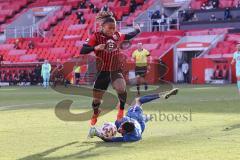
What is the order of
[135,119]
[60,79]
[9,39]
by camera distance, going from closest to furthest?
1. [135,119]
2. [60,79]
3. [9,39]

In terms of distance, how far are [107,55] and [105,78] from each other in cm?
44

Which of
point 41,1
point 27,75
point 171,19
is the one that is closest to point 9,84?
point 27,75

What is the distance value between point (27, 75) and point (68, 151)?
3494cm

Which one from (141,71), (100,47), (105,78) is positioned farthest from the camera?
(141,71)

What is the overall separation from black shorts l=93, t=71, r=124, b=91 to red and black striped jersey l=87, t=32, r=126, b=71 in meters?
0.09

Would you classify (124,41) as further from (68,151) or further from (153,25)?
(153,25)

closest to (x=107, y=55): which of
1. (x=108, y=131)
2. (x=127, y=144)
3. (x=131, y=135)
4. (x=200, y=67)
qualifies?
(x=108, y=131)

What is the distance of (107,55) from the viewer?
33.9ft

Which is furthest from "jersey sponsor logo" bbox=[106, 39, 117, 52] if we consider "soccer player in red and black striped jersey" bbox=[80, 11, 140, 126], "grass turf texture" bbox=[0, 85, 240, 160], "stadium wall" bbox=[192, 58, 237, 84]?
"stadium wall" bbox=[192, 58, 237, 84]

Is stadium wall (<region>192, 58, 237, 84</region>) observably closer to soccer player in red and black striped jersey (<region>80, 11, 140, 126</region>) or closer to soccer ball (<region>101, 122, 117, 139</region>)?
soccer player in red and black striped jersey (<region>80, 11, 140, 126</region>)

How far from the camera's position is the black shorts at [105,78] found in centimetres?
1045

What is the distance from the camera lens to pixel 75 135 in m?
10.4

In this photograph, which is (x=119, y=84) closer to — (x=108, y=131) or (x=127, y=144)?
(x=108, y=131)

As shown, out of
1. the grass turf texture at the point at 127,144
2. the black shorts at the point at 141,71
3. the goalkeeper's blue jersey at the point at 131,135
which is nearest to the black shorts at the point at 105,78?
the grass turf texture at the point at 127,144
